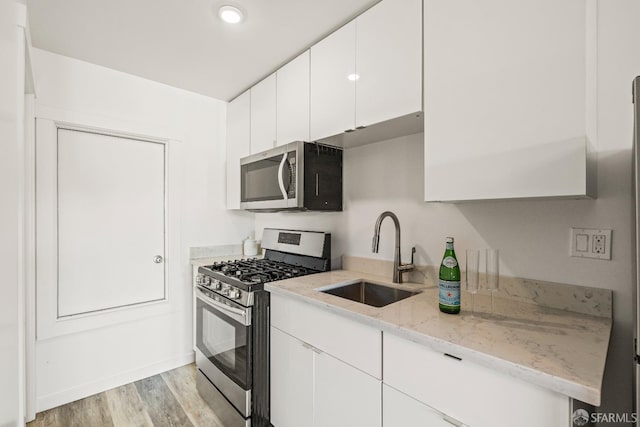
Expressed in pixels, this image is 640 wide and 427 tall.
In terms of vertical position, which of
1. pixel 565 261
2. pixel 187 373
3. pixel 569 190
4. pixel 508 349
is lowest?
pixel 187 373

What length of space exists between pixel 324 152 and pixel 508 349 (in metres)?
1.55

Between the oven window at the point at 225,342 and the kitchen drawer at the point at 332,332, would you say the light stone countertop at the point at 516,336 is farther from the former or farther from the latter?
the oven window at the point at 225,342

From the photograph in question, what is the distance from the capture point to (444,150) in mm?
1264

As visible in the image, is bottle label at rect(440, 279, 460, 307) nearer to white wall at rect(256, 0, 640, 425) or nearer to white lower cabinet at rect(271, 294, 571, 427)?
white lower cabinet at rect(271, 294, 571, 427)

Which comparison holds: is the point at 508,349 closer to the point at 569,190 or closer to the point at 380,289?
the point at 569,190

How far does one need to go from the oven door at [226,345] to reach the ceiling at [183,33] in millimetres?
1666

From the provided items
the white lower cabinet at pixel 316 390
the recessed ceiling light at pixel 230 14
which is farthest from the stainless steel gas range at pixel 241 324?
the recessed ceiling light at pixel 230 14

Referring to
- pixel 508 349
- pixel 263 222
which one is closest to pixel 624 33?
pixel 508 349

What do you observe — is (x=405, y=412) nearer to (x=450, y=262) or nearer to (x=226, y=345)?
(x=450, y=262)

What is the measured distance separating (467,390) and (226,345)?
148 centimetres

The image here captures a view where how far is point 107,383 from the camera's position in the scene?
2.29m

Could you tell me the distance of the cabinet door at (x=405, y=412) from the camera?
Answer: 99cm

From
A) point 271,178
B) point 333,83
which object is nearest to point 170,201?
point 271,178

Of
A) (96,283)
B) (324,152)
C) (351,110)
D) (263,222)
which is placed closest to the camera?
(351,110)
